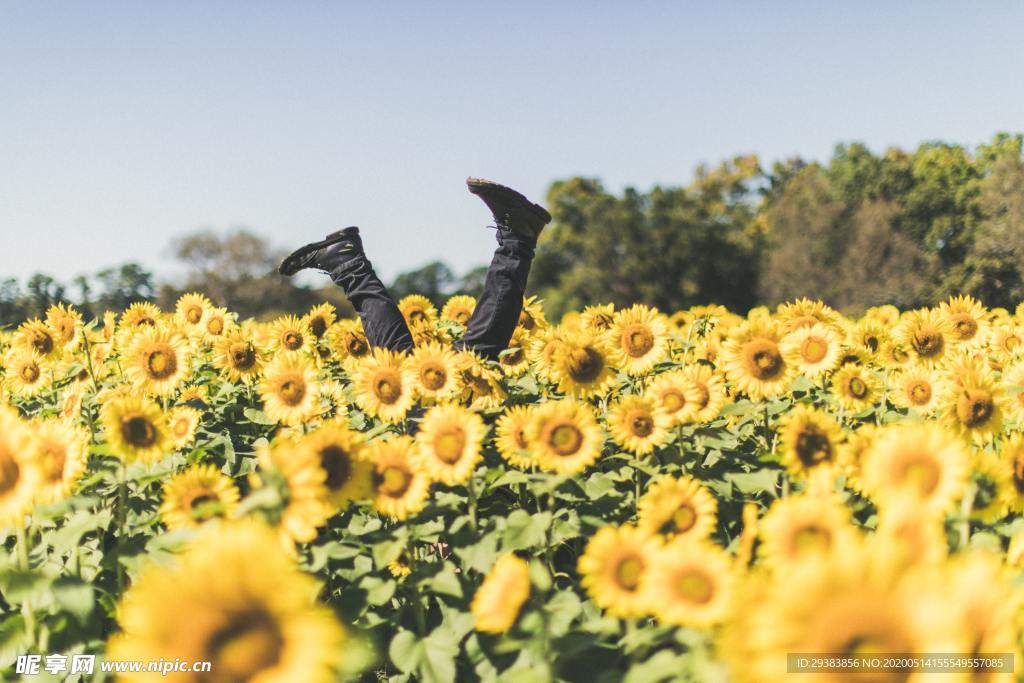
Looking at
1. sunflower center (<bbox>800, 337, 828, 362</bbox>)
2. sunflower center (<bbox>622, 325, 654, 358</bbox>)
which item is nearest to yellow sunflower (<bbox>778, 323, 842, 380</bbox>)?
sunflower center (<bbox>800, 337, 828, 362</bbox>)

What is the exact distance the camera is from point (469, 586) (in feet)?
8.19

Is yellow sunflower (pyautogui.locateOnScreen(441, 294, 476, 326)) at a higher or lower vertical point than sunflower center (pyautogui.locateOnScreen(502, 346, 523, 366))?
higher

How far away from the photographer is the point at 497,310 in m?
4.91

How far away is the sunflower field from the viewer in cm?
142

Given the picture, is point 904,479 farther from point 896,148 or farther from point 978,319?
point 896,148

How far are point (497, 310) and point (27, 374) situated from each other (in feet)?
10.2

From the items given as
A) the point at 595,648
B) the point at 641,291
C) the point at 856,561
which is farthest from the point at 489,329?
the point at 641,291

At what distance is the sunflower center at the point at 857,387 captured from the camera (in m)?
3.62

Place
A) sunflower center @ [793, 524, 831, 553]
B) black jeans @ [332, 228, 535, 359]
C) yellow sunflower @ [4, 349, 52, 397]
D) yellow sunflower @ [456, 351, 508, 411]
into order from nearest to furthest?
sunflower center @ [793, 524, 831, 553] < yellow sunflower @ [456, 351, 508, 411] < yellow sunflower @ [4, 349, 52, 397] < black jeans @ [332, 228, 535, 359]

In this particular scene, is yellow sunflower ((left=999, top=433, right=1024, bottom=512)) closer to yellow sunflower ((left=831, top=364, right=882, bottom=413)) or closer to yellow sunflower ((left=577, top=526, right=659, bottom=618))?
yellow sunflower ((left=831, top=364, right=882, bottom=413))

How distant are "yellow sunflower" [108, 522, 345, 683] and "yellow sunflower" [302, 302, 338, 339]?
Result: 13.7 ft

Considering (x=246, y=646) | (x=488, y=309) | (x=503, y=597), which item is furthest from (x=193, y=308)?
(x=246, y=646)

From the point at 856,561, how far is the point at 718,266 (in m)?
46.4

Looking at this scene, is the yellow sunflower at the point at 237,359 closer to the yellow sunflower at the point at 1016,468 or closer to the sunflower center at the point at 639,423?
the sunflower center at the point at 639,423
